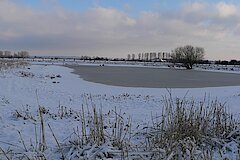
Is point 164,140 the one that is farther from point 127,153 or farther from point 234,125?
point 234,125

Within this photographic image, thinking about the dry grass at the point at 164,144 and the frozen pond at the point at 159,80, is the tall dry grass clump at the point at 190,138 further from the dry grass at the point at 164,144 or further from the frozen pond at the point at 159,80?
the frozen pond at the point at 159,80

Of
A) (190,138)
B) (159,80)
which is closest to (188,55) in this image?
(159,80)

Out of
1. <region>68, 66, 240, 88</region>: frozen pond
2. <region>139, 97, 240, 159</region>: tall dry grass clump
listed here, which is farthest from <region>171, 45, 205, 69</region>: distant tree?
<region>139, 97, 240, 159</region>: tall dry grass clump

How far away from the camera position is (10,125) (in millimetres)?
7484

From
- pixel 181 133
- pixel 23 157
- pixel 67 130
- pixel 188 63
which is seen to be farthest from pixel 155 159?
pixel 188 63

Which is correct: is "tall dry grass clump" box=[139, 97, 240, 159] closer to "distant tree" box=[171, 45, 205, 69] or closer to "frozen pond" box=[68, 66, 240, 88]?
"frozen pond" box=[68, 66, 240, 88]

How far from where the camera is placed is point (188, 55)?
83.6 meters

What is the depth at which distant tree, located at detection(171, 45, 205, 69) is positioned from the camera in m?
82.1

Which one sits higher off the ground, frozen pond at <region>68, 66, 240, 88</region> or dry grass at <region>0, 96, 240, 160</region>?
dry grass at <region>0, 96, 240, 160</region>

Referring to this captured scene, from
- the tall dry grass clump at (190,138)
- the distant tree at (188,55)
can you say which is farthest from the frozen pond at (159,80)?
the distant tree at (188,55)

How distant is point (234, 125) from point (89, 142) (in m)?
3.37

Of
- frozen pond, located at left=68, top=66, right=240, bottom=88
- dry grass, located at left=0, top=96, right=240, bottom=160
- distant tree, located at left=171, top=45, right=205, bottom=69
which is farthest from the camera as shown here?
→ distant tree, located at left=171, top=45, right=205, bottom=69

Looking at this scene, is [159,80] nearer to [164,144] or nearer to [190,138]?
[190,138]

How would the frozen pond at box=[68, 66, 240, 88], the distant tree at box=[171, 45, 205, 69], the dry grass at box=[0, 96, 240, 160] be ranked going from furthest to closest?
the distant tree at box=[171, 45, 205, 69], the frozen pond at box=[68, 66, 240, 88], the dry grass at box=[0, 96, 240, 160]
